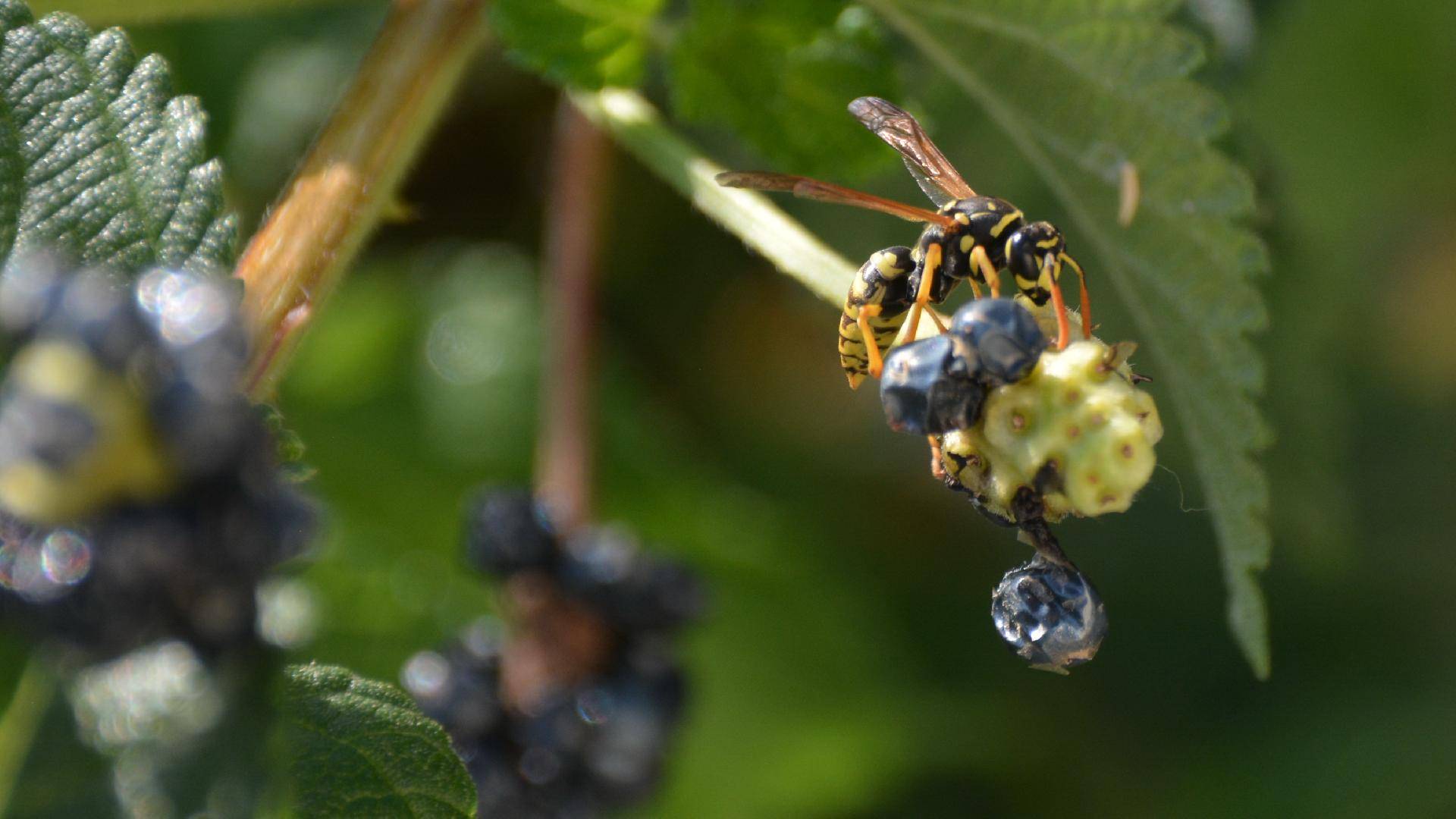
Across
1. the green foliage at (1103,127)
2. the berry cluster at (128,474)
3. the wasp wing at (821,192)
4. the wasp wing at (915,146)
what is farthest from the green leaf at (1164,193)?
the berry cluster at (128,474)

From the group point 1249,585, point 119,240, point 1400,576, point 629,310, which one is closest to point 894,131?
point 1249,585

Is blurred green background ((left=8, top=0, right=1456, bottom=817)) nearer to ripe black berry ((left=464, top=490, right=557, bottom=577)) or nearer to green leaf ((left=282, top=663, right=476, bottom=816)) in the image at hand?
ripe black berry ((left=464, top=490, right=557, bottom=577))

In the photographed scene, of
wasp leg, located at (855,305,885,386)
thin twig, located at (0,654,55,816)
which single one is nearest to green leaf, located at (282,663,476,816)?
thin twig, located at (0,654,55,816)

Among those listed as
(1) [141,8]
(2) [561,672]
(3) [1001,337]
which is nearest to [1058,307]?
(3) [1001,337]

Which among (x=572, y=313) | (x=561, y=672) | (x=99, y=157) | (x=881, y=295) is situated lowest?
(x=561, y=672)

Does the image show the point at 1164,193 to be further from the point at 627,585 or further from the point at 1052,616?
the point at 627,585

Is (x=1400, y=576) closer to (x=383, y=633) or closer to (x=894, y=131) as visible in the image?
(x=894, y=131)
